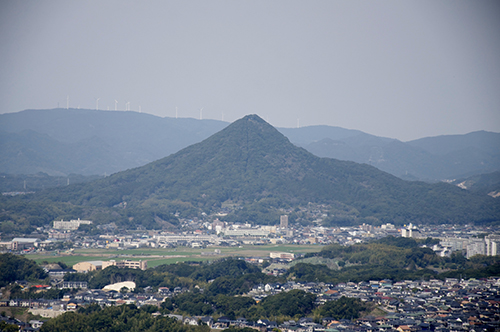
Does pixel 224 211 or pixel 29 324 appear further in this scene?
pixel 224 211

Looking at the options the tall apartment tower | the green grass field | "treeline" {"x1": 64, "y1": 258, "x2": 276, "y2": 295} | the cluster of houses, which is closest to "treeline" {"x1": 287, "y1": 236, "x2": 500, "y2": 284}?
the cluster of houses

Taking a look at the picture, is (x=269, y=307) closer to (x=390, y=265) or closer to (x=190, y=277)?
(x=190, y=277)

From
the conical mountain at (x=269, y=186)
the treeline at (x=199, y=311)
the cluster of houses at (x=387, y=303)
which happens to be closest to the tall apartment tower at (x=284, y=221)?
the conical mountain at (x=269, y=186)

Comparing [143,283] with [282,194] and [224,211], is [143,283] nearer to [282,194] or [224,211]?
[224,211]

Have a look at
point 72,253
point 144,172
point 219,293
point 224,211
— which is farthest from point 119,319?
point 144,172

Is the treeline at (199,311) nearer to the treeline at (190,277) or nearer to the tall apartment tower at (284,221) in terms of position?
the treeline at (190,277)

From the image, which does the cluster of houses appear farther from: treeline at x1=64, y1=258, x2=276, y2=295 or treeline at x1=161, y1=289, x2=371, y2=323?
treeline at x1=64, y1=258, x2=276, y2=295
